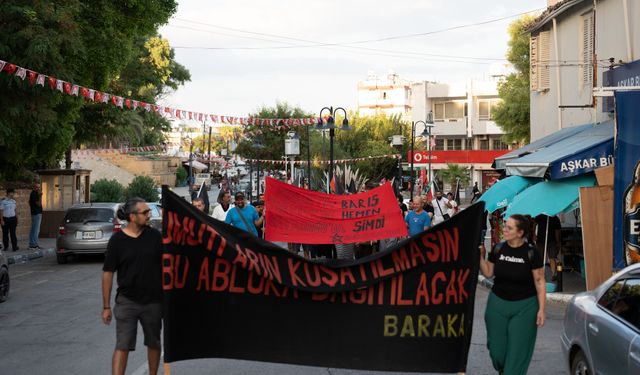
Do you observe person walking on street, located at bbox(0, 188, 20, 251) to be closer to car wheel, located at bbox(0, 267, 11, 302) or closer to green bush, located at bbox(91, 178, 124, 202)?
car wheel, located at bbox(0, 267, 11, 302)

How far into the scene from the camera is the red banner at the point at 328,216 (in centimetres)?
1431

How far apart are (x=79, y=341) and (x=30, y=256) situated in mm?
13802

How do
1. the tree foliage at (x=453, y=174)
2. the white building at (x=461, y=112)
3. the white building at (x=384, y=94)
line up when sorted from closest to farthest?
the tree foliage at (x=453, y=174) < the white building at (x=461, y=112) < the white building at (x=384, y=94)

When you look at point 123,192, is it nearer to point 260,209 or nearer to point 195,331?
point 260,209

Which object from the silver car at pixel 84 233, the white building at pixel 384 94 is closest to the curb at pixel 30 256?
the silver car at pixel 84 233

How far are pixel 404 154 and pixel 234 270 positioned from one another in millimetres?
68640

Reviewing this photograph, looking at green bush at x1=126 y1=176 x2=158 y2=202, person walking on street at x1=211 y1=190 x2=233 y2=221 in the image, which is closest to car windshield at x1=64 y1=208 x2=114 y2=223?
person walking on street at x1=211 y1=190 x2=233 y2=221

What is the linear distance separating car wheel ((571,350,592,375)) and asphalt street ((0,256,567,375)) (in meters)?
1.40

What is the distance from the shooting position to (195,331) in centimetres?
684

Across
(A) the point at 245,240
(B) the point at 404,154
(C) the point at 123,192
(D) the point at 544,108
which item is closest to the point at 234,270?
(A) the point at 245,240

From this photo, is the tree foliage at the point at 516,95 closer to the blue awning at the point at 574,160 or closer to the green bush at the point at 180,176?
the blue awning at the point at 574,160

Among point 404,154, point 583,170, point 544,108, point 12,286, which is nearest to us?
point 583,170

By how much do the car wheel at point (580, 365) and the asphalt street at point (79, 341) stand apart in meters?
1.40

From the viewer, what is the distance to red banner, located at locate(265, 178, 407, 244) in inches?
563
